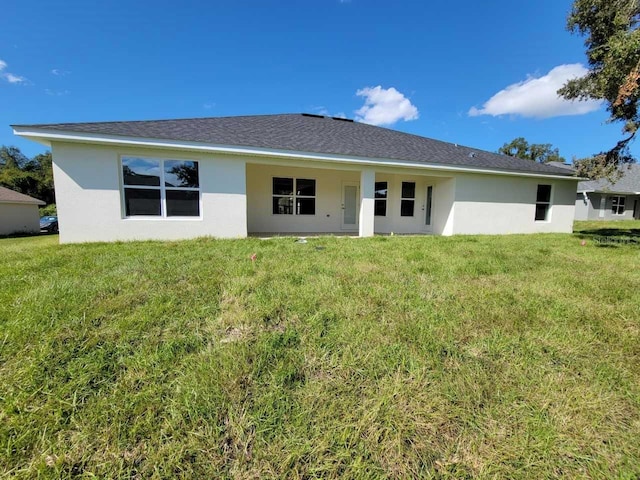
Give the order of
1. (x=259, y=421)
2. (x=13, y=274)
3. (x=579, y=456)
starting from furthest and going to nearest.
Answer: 1. (x=13, y=274)
2. (x=259, y=421)
3. (x=579, y=456)

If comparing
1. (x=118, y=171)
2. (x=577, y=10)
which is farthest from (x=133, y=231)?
(x=577, y=10)

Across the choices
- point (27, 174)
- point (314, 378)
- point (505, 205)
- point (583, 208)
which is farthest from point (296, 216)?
point (27, 174)

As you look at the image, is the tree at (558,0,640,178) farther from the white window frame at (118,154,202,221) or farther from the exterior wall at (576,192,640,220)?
the exterior wall at (576,192,640,220)

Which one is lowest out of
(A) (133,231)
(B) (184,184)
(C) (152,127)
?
(A) (133,231)

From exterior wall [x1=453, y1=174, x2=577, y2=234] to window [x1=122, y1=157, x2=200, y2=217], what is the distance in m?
9.42

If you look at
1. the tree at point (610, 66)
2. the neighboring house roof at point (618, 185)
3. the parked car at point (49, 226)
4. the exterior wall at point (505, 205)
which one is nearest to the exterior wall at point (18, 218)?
the parked car at point (49, 226)

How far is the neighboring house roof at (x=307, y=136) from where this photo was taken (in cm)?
743

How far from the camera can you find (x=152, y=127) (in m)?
7.95

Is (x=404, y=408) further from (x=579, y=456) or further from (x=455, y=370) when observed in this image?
(x=579, y=456)

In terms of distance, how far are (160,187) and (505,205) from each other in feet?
41.4

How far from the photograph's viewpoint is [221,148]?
7727mm

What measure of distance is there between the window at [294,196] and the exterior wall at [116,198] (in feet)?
9.48

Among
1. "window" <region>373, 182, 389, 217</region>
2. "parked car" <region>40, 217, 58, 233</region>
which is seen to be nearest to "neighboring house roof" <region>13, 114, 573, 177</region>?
"window" <region>373, 182, 389, 217</region>

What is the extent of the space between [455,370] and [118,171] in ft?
28.8
